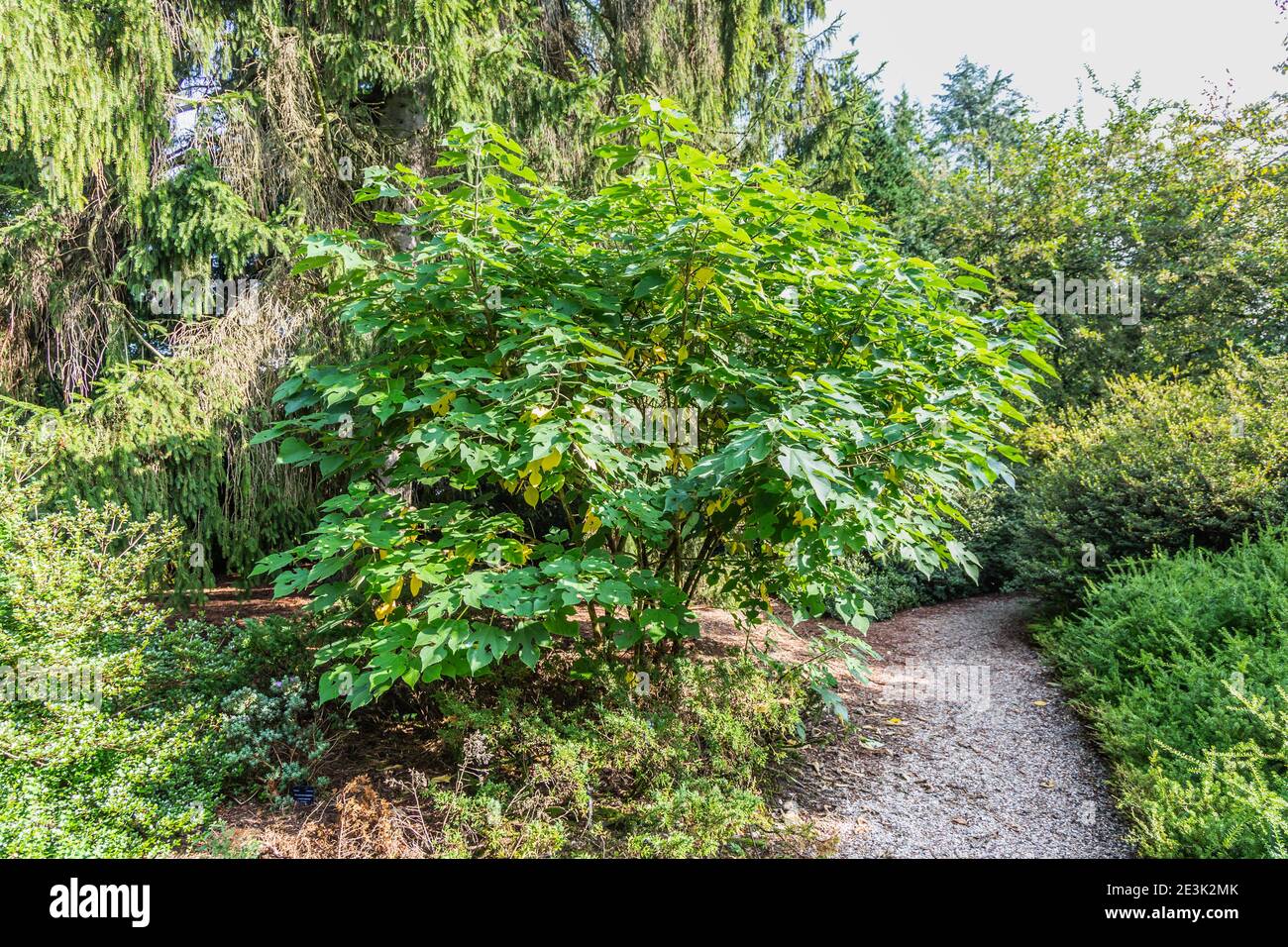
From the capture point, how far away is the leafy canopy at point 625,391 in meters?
2.62

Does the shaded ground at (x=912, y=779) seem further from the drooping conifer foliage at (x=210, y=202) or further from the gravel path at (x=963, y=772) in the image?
the drooping conifer foliage at (x=210, y=202)

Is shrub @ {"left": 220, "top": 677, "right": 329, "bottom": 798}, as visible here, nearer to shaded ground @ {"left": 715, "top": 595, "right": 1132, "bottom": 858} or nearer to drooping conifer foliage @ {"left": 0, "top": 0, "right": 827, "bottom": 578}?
drooping conifer foliage @ {"left": 0, "top": 0, "right": 827, "bottom": 578}

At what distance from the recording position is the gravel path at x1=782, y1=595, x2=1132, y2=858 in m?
3.35

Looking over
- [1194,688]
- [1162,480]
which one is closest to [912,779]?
[1194,688]

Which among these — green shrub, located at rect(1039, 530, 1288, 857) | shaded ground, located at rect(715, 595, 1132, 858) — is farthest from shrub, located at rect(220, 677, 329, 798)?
green shrub, located at rect(1039, 530, 1288, 857)

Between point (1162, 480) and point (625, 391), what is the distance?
5192mm

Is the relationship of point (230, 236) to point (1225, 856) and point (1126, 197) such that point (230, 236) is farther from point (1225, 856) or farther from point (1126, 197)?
point (1126, 197)

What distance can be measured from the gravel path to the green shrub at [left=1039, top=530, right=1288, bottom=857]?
235 mm

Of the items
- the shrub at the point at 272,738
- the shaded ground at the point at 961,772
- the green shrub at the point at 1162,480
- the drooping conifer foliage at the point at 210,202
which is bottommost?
the shaded ground at the point at 961,772

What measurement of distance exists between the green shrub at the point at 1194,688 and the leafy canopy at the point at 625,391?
140 centimetres

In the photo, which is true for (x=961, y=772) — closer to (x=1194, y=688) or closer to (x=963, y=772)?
(x=963, y=772)

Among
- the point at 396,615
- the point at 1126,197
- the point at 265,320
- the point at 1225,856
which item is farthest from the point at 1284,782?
the point at 1126,197

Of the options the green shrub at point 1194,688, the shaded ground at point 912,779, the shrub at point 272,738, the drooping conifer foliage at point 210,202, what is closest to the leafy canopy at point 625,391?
the shrub at point 272,738

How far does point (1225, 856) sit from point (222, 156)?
6933 mm
